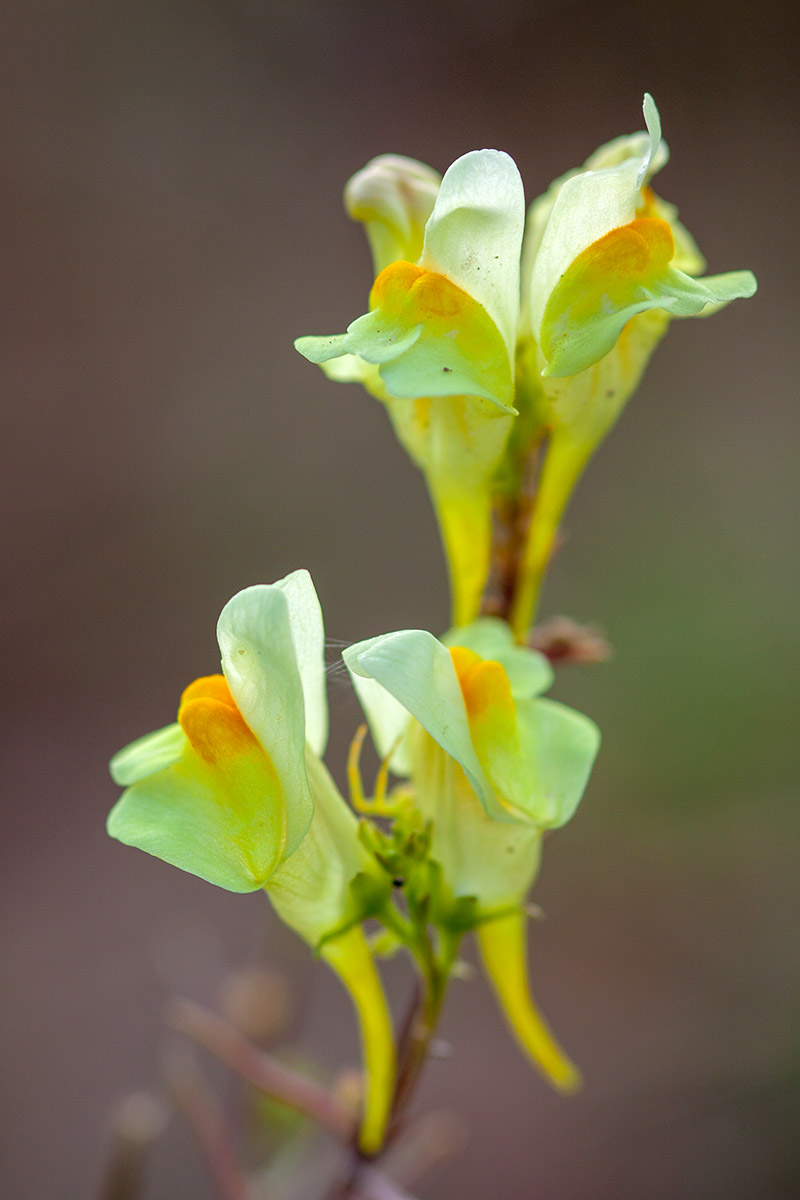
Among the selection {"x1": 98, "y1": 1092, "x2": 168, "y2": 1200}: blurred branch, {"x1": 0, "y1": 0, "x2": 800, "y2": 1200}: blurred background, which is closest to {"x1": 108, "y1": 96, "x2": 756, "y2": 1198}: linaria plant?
{"x1": 98, "y1": 1092, "x2": 168, "y2": 1200}: blurred branch

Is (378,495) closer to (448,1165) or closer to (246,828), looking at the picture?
(448,1165)

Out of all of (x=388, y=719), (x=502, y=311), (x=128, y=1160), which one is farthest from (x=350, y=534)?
(x=502, y=311)

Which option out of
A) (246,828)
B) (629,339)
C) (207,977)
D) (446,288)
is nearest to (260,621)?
(246,828)

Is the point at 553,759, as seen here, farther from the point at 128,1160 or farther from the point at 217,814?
the point at 128,1160

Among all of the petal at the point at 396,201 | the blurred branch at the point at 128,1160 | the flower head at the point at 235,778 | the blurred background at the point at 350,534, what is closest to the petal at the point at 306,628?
the flower head at the point at 235,778

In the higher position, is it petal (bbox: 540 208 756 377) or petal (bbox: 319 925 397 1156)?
petal (bbox: 540 208 756 377)

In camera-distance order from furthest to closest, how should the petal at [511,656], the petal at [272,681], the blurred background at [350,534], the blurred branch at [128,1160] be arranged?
the blurred background at [350,534], the blurred branch at [128,1160], the petal at [511,656], the petal at [272,681]

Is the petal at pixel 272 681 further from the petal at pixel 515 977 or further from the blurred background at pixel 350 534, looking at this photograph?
the blurred background at pixel 350 534

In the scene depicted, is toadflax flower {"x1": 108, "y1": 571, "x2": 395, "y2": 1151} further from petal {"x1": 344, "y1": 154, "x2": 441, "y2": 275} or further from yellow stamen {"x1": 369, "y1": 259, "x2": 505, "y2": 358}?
petal {"x1": 344, "y1": 154, "x2": 441, "y2": 275}
